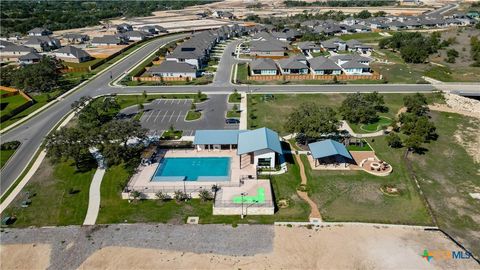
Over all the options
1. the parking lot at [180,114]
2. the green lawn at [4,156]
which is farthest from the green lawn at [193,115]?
the green lawn at [4,156]

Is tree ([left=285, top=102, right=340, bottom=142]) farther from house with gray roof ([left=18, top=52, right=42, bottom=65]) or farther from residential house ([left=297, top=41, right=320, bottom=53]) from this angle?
house with gray roof ([left=18, top=52, right=42, bottom=65])

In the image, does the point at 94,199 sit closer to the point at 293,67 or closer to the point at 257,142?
the point at 257,142

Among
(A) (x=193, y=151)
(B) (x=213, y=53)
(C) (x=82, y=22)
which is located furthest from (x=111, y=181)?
(C) (x=82, y=22)

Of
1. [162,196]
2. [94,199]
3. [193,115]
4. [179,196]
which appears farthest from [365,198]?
[193,115]

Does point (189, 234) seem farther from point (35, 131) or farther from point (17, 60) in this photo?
point (17, 60)

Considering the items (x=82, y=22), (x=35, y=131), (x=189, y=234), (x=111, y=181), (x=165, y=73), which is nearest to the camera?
(x=189, y=234)

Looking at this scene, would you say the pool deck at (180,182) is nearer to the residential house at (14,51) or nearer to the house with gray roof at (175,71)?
the house with gray roof at (175,71)
